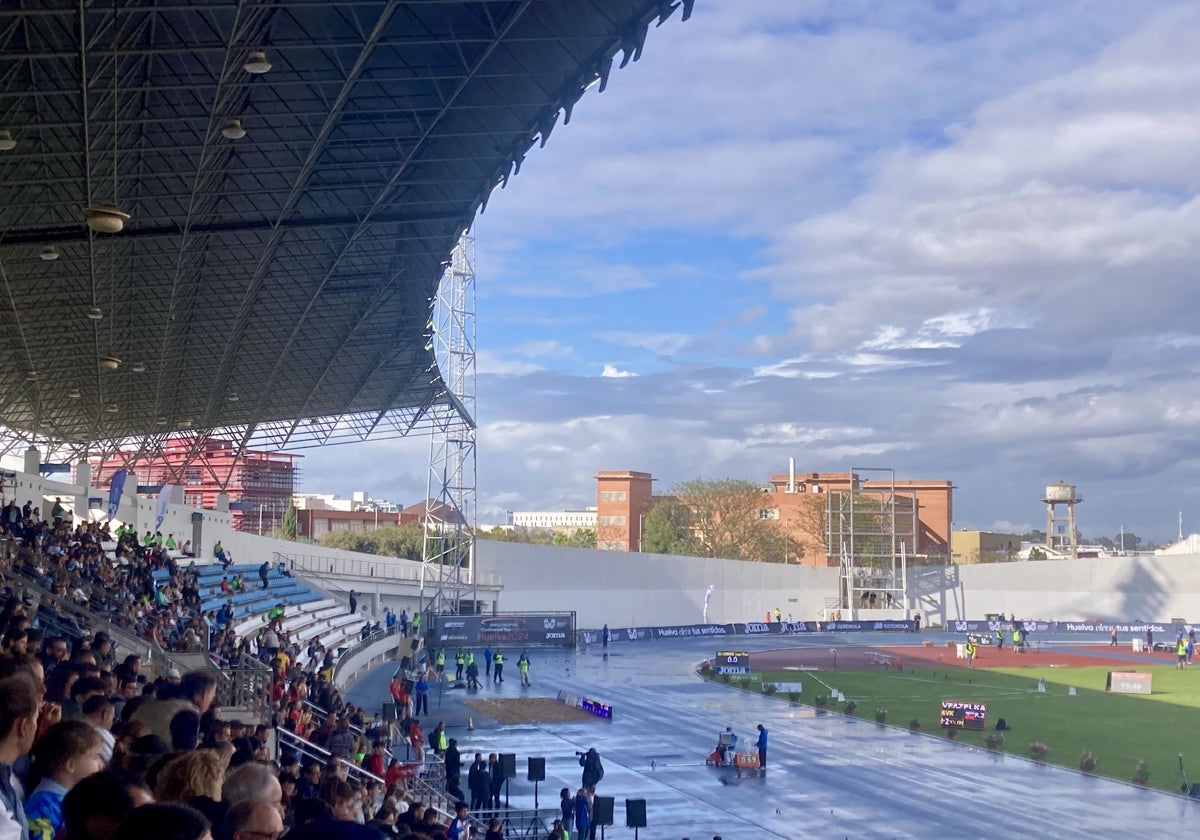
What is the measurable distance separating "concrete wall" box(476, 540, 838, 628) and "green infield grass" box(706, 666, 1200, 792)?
26318 mm

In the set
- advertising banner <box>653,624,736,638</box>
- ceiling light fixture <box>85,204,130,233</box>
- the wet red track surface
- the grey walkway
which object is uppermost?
ceiling light fixture <box>85,204,130,233</box>

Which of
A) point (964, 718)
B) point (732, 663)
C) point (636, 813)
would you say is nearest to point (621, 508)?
point (732, 663)

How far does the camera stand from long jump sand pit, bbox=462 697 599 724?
36.4 meters

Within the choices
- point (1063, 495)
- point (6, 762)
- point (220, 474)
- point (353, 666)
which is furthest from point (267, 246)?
point (1063, 495)

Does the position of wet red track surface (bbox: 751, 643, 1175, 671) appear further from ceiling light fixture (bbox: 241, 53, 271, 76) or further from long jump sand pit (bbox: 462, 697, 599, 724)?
ceiling light fixture (bbox: 241, 53, 271, 76)

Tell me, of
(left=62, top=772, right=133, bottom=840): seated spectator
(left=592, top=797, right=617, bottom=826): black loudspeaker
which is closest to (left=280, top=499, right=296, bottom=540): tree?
(left=592, top=797, right=617, bottom=826): black loudspeaker

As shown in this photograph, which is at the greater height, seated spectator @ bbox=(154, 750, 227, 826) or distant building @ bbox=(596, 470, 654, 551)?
distant building @ bbox=(596, 470, 654, 551)

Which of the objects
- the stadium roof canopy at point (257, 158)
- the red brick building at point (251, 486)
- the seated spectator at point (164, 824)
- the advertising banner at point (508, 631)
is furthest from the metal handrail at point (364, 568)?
the seated spectator at point (164, 824)

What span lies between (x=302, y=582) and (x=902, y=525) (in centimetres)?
6157

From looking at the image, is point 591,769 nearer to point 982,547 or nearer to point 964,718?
point 964,718

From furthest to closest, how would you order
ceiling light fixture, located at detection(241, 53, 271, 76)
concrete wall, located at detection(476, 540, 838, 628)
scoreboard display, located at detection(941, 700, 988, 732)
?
concrete wall, located at detection(476, 540, 838, 628) → scoreboard display, located at detection(941, 700, 988, 732) → ceiling light fixture, located at detection(241, 53, 271, 76)

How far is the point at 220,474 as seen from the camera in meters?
119

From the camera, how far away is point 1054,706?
41.3 meters

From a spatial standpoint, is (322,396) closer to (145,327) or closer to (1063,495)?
(145,327)
